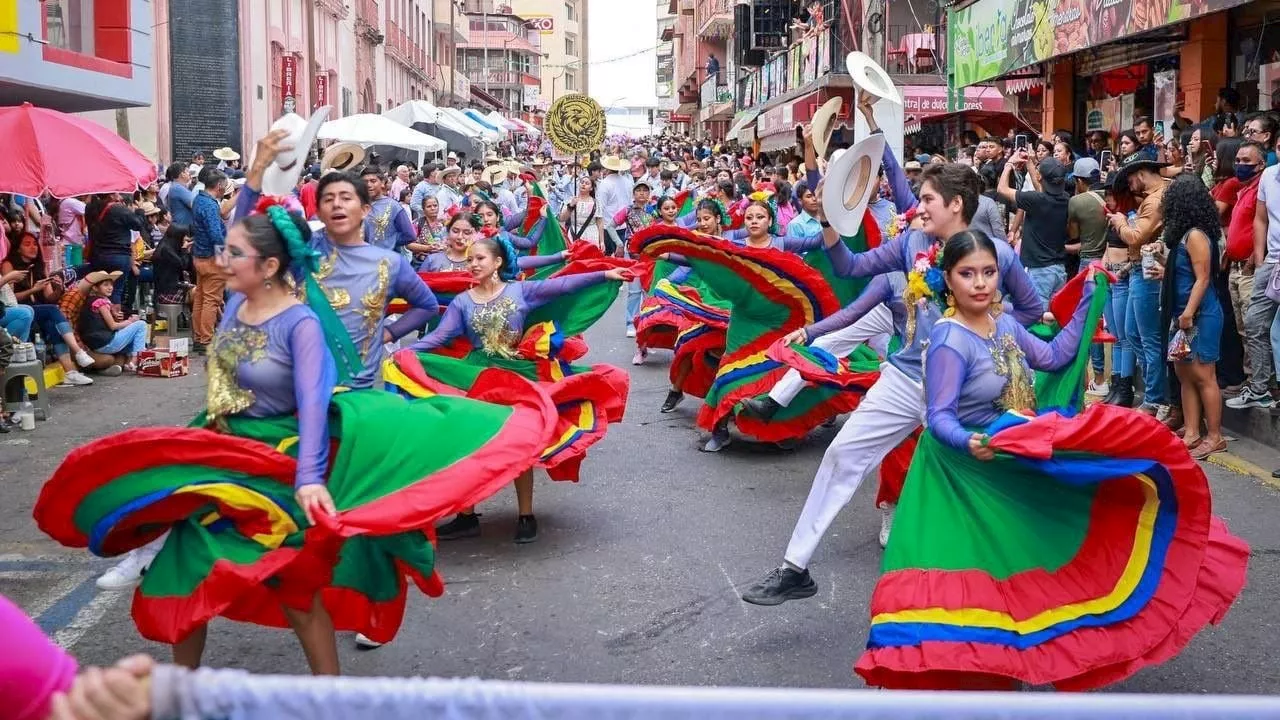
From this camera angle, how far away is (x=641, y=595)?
612cm

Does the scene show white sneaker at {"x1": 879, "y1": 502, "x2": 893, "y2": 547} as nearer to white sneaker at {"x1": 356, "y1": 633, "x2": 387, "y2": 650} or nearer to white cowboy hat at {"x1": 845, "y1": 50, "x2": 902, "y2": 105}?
white cowboy hat at {"x1": 845, "y1": 50, "x2": 902, "y2": 105}

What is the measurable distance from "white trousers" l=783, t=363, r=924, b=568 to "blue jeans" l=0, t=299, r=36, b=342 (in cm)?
827

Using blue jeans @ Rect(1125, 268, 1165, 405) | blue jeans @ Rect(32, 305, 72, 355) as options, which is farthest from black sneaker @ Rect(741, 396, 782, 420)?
blue jeans @ Rect(32, 305, 72, 355)

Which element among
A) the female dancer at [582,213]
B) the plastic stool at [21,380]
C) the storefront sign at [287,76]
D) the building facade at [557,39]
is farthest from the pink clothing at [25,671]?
the building facade at [557,39]

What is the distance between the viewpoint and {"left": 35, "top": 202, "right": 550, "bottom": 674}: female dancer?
4.17 m

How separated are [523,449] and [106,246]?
10806 millimetres

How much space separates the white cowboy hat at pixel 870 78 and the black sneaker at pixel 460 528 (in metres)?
2.87

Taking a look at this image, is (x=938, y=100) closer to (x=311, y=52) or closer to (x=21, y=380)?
(x=311, y=52)

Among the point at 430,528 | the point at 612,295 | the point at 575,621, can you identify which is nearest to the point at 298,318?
the point at 430,528

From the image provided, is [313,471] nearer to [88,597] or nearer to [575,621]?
[575,621]

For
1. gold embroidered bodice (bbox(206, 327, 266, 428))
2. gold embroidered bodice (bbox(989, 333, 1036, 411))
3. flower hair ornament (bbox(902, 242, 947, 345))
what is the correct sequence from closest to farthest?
gold embroidered bodice (bbox(206, 327, 266, 428)) < gold embroidered bodice (bbox(989, 333, 1036, 411)) < flower hair ornament (bbox(902, 242, 947, 345))

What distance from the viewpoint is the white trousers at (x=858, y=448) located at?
5566mm

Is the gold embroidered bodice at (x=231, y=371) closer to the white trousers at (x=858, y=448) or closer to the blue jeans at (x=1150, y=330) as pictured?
the white trousers at (x=858, y=448)

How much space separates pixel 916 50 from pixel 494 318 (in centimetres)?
2115
